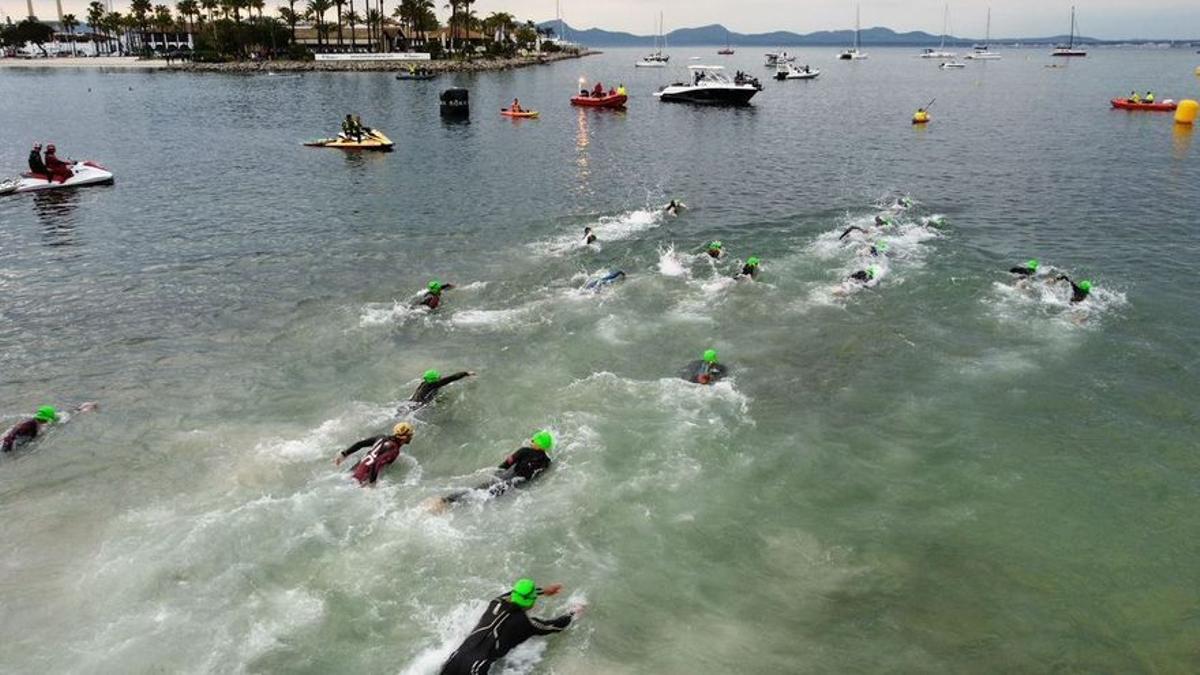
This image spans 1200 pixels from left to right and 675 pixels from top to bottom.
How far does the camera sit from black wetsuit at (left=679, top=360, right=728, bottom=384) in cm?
2014

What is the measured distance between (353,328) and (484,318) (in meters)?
4.22

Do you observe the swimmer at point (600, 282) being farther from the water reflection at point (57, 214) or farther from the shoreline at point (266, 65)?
the shoreline at point (266, 65)

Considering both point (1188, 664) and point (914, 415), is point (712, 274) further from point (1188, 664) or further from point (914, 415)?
point (1188, 664)

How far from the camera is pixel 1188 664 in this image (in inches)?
468

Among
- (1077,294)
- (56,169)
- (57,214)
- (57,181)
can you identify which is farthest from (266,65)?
(1077,294)

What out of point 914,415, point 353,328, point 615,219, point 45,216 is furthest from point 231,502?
point 45,216

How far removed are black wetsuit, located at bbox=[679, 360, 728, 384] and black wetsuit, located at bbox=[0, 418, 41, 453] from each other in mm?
16171

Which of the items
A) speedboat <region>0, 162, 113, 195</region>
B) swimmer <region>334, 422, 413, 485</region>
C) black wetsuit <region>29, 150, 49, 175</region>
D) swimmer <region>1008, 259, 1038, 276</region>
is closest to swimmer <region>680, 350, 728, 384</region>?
swimmer <region>334, 422, 413, 485</region>

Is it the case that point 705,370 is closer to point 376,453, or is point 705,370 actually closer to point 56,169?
point 376,453

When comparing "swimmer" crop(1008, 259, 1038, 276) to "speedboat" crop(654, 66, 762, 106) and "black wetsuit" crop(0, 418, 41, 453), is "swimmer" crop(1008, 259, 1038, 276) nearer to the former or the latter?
"black wetsuit" crop(0, 418, 41, 453)

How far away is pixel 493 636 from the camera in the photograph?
11156 mm

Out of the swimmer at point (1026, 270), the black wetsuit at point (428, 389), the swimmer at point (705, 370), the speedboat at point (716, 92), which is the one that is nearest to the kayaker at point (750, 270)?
the swimmer at point (705, 370)

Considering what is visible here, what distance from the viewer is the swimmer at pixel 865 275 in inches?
1069

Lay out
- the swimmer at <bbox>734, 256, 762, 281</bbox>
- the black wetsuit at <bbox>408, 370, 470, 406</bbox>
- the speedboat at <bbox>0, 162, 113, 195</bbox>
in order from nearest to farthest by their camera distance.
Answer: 1. the black wetsuit at <bbox>408, 370, 470, 406</bbox>
2. the swimmer at <bbox>734, 256, 762, 281</bbox>
3. the speedboat at <bbox>0, 162, 113, 195</bbox>
